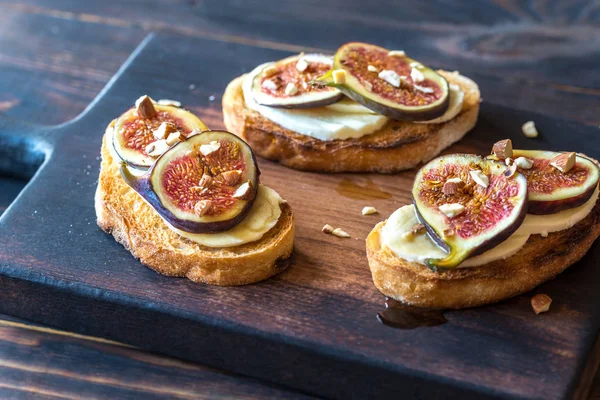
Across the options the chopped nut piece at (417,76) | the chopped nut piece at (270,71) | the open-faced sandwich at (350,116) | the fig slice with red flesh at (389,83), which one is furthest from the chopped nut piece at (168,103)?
the chopped nut piece at (417,76)

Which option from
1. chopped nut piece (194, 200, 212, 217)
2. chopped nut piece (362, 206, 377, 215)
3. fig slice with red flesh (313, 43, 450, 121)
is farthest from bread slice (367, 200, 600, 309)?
fig slice with red flesh (313, 43, 450, 121)

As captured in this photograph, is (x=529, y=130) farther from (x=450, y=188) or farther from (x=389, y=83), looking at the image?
(x=450, y=188)

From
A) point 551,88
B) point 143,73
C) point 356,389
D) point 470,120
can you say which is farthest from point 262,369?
point 551,88

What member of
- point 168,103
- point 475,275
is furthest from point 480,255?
point 168,103

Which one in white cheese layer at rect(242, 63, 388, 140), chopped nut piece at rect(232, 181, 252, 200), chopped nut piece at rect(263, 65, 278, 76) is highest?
chopped nut piece at rect(263, 65, 278, 76)

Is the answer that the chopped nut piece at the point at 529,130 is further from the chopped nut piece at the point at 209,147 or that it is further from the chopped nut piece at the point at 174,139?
the chopped nut piece at the point at 174,139

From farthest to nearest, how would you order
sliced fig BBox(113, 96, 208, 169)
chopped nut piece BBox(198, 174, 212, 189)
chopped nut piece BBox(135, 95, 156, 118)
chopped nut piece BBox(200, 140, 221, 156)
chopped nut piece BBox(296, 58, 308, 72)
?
chopped nut piece BBox(296, 58, 308, 72), chopped nut piece BBox(135, 95, 156, 118), sliced fig BBox(113, 96, 208, 169), chopped nut piece BBox(200, 140, 221, 156), chopped nut piece BBox(198, 174, 212, 189)

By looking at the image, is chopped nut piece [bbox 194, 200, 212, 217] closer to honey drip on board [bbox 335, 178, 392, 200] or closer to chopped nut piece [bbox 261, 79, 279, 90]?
honey drip on board [bbox 335, 178, 392, 200]
